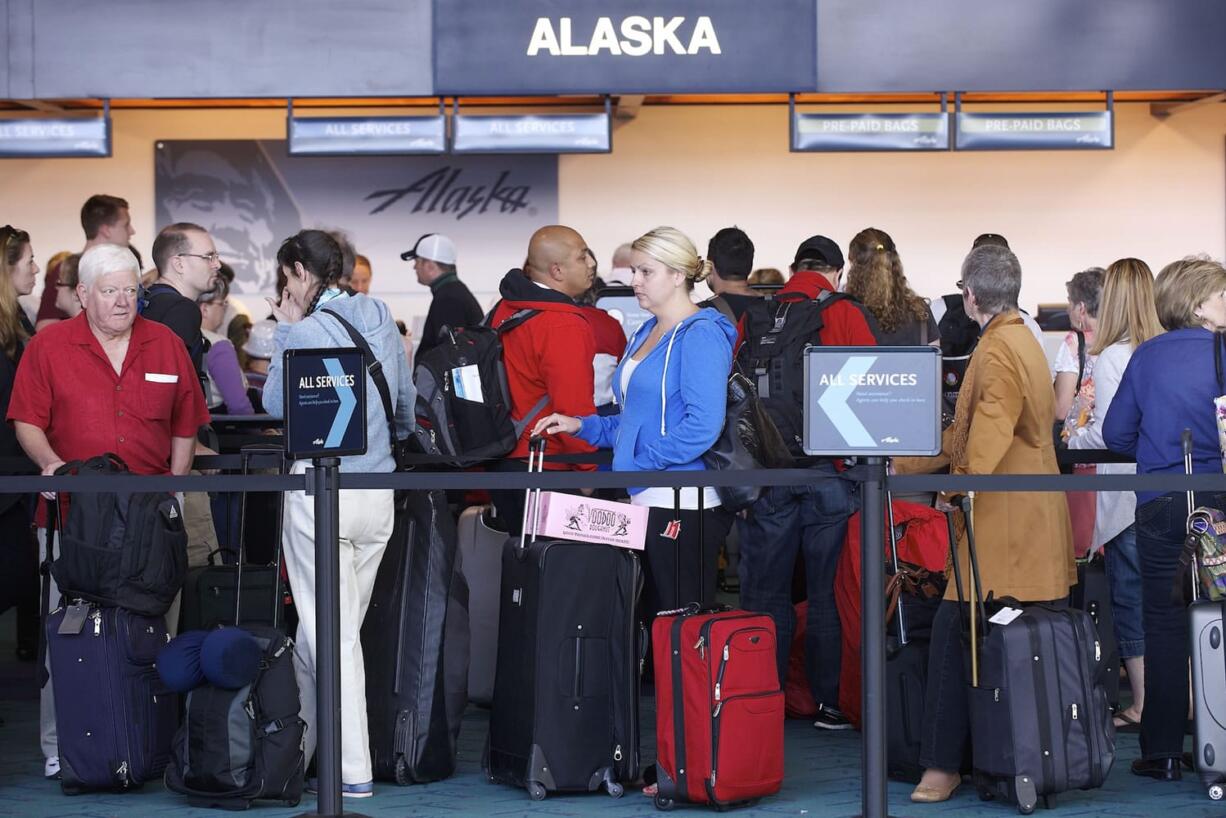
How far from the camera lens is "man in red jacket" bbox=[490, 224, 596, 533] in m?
4.82

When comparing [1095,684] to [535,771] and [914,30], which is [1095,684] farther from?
[914,30]

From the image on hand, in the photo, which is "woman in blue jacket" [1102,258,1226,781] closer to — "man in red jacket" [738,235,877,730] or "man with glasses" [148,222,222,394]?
"man in red jacket" [738,235,877,730]

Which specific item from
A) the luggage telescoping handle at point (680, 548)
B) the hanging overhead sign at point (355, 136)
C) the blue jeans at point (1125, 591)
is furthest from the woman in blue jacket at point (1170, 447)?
the hanging overhead sign at point (355, 136)

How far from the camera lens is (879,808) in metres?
3.60

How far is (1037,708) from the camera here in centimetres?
415

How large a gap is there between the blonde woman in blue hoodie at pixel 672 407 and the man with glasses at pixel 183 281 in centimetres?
138

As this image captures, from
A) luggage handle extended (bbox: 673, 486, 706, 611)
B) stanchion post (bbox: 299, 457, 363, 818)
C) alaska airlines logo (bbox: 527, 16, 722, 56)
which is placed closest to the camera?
stanchion post (bbox: 299, 457, 363, 818)

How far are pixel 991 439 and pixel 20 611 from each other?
406 centimetres

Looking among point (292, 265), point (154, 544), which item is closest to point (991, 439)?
point (292, 265)

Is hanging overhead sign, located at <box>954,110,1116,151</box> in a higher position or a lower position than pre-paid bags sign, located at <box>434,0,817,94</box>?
lower

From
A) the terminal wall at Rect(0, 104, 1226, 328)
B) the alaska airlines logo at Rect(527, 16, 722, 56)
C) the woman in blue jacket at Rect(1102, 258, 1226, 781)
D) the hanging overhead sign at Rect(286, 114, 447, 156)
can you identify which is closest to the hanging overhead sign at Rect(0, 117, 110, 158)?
the hanging overhead sign at Rect(286, 114, 447, 156)

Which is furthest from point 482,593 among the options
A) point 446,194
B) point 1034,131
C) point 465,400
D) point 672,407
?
point 446,194

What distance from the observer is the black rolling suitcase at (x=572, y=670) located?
432 cm

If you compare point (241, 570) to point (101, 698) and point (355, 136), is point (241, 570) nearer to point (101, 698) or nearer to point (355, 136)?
point (101, 698)
